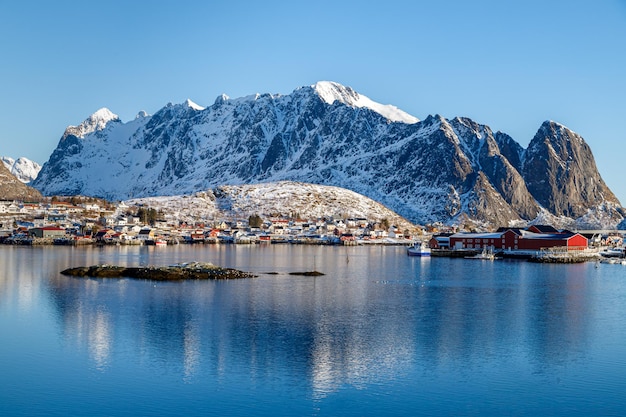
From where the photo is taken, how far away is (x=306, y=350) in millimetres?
32906

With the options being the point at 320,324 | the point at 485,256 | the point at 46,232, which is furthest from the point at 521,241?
the point at 46,232

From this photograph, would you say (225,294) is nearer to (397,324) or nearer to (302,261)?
(397,324)

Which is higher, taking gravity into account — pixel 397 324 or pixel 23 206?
pixel 23 206

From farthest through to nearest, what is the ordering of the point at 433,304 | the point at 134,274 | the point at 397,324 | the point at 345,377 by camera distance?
the point at 134,274 < the point at 433,304 < the point at 397,324 < the point at 345,377

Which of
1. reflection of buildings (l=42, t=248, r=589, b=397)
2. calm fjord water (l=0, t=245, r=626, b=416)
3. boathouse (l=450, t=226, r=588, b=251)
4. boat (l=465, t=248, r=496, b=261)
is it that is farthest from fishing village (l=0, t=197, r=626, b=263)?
calm fjord water (l=0, t=245, r=626, b=416)

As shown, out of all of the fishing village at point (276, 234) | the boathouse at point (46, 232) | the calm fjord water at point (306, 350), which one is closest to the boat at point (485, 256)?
the fishing village at point (276, 234)

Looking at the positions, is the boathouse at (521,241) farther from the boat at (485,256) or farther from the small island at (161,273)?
the small island at (161,273)

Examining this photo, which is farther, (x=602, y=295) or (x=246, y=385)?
(x=602, y=295)

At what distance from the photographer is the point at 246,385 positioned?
2731 cm

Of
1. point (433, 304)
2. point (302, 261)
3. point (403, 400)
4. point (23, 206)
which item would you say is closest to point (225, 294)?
point (433, 304)

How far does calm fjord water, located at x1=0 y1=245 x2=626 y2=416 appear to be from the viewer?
84.3ft

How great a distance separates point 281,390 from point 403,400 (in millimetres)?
4581

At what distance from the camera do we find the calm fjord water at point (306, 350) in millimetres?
25688

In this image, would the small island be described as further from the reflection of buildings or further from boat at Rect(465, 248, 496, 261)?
boat at Rect(465, 248, 496, 261)
